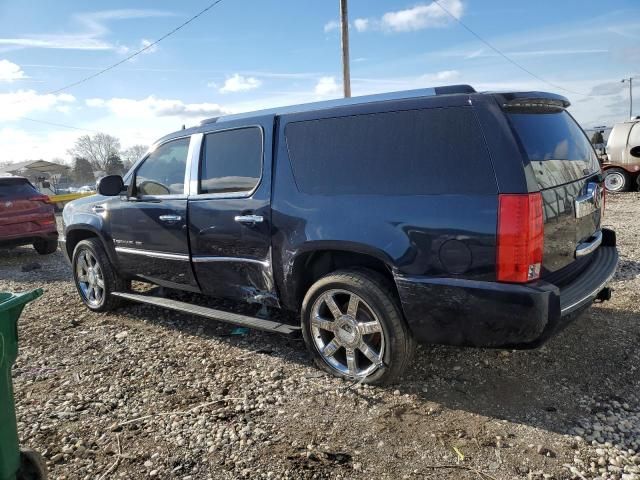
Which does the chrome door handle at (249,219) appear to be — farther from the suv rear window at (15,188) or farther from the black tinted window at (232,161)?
the suv rear window at (15,188)

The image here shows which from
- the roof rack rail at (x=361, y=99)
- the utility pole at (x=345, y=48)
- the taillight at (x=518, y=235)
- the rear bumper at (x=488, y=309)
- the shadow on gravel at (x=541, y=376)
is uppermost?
the utility pole at (x=345, y=48)

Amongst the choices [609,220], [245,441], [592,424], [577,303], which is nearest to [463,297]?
[577,303]

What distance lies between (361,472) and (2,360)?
1.72 meters

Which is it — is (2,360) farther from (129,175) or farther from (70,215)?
(70,215)

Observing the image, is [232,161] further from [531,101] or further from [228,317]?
[531,101]

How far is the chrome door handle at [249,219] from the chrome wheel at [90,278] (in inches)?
86.0

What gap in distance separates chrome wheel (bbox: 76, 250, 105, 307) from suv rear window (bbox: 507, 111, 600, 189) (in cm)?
424

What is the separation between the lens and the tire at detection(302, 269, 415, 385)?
3010 mm

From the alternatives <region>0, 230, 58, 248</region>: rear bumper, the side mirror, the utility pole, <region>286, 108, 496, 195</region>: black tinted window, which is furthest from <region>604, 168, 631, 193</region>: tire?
<region>0, 230, 58, 248</region>: rear bumper

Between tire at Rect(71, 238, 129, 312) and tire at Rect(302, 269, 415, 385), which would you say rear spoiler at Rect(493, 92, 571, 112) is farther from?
tire at Rect(71, 238, 129, 312)

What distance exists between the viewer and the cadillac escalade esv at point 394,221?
8.60 feet

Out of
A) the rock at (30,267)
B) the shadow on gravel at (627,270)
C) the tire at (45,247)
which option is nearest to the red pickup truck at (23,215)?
the tire at (45,247)

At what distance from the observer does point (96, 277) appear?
5113 millimetres

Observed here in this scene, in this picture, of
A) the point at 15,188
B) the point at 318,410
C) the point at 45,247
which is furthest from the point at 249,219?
the point at 45,247
